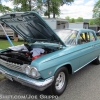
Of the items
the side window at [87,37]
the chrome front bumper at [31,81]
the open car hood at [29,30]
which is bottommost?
the chrome front bumper at [31,81]

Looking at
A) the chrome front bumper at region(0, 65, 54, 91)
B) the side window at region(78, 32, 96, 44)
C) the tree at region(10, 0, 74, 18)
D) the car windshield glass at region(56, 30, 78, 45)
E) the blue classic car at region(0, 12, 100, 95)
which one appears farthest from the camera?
the tree at region(10, 0, 74, 18)

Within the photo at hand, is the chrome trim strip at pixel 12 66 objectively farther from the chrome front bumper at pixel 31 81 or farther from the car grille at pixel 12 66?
the chrome front bumper at pixel 31 81

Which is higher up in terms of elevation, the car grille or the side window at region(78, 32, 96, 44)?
the side window at region(78, 32, 96, 44)

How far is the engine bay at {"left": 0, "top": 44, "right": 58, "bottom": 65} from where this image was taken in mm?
3203

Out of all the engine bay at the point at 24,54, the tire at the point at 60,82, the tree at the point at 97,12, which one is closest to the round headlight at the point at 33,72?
the engine bay at the point at 24,54

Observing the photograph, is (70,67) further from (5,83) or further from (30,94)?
(5,83)

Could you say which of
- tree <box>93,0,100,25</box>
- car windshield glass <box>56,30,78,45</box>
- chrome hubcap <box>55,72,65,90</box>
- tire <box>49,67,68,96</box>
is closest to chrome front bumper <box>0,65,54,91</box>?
tire <box>49,67,68,96</box>

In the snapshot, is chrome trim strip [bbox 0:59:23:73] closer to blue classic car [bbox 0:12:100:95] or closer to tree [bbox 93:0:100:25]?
blue classic car [bbox 0:12:100:95]

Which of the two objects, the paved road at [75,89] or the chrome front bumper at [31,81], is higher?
the chrome front bumper at [31,81]

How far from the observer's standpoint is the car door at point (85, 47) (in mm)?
4085

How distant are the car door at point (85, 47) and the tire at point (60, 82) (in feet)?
2.97

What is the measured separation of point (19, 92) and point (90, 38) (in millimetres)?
3234

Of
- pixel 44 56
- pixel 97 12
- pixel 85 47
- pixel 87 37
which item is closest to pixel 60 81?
pixel 44 56

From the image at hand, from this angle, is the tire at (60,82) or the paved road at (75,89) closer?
the tire at (60,82)
